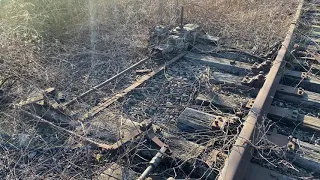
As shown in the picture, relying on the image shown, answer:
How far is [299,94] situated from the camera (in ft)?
13.2

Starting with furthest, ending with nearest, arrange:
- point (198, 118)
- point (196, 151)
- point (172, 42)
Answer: point (172, 42) < point (198, 118) < point (196, 151)

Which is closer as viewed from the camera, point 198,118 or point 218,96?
point 198,118

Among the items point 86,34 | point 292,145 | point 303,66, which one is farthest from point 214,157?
point 86,34

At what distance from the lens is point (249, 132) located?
2.92m

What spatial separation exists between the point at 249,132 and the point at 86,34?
4561 millimetres

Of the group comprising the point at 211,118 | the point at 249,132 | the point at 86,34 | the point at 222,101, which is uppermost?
the point at 249,132

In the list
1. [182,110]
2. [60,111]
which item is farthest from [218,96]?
[60,111]

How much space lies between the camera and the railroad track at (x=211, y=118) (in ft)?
9.43

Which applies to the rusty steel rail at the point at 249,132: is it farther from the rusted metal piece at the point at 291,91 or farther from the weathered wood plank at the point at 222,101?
the weathered wood plank at the point at 222,101

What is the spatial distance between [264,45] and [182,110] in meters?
2.61

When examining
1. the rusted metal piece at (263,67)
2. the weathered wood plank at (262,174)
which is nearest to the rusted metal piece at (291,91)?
the rusted metal piece at (263,67)

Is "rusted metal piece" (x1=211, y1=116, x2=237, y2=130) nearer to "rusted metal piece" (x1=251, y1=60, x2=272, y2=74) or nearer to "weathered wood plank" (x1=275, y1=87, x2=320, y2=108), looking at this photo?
"weathered wood plank" (x1=275, y1=87, x2=320, y2=108)

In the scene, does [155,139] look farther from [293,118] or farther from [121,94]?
[293,118]

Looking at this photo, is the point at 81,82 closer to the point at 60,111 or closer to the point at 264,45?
the point at 60,111
